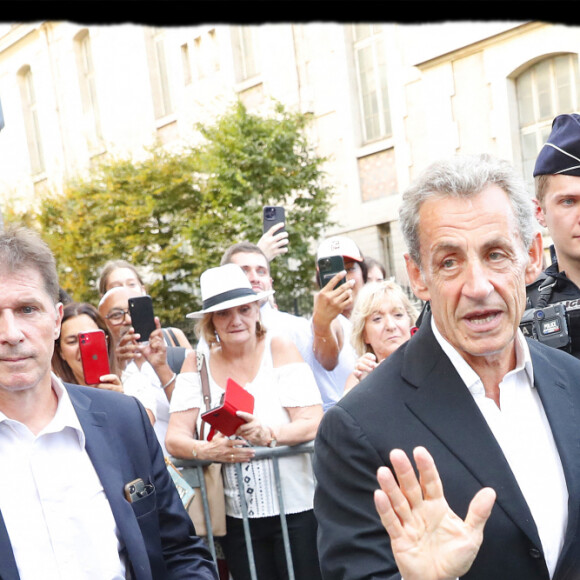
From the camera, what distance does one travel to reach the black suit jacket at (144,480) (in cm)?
272

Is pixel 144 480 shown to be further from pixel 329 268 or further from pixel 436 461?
pixel 329 268

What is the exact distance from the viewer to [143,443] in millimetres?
2916

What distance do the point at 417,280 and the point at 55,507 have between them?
1326 millimetres

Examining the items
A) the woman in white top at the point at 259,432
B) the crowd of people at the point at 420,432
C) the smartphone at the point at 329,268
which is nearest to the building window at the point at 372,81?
the smartphone at the point at 329,268

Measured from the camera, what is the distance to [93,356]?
444cm

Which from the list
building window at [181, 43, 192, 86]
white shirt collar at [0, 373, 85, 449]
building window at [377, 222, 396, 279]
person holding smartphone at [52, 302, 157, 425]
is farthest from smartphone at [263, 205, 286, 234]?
building window at [181, 43, 192, 86]

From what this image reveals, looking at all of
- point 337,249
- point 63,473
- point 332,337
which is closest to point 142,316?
point 332,337

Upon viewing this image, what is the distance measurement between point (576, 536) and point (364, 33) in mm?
20288

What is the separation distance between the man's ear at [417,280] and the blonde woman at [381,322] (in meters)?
2.19

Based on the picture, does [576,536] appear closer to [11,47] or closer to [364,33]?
[364,33]

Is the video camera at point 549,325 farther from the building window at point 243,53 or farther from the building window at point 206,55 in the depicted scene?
the building window at point 206,55

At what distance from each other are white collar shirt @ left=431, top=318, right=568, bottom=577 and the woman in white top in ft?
5.70

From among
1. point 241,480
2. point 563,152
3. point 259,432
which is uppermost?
point 563,152

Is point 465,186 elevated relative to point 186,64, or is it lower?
lower
